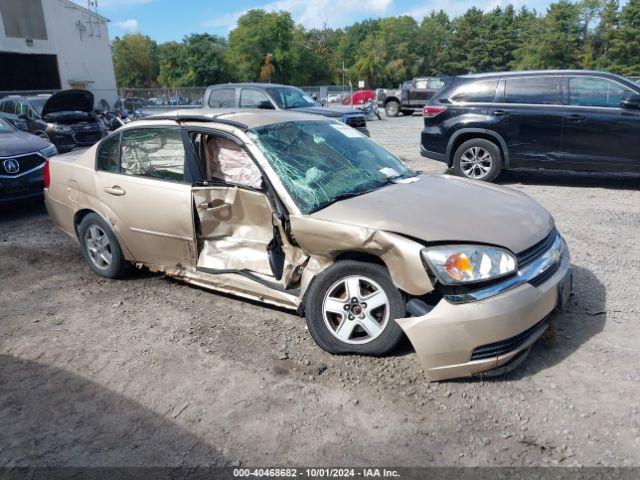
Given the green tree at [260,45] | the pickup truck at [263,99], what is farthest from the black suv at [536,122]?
the green tree at [260,45]

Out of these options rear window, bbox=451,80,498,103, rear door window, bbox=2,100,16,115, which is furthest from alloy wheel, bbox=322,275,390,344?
rear door window, bbox=2,100,16,115

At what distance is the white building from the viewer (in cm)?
3083

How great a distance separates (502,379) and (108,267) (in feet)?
11.8

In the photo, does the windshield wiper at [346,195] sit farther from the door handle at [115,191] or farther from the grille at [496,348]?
the door handle at [115,191]

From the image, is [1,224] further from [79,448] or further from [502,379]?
[502,379]

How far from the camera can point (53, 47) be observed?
33.0 metres

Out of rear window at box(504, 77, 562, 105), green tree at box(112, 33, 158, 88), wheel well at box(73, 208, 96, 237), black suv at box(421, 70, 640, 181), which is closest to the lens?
wheel well at box(73, 208, 96, 237)

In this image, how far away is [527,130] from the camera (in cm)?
784

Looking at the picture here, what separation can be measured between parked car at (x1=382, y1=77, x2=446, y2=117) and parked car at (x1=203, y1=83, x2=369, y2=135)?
1526cm

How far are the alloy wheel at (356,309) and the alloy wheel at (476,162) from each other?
578cm

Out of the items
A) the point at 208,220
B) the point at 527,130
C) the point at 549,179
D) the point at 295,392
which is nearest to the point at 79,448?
the point at 295,392

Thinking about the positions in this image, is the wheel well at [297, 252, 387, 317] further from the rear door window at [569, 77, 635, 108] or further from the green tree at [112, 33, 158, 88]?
the green tree at [112, 33, 158, 88]

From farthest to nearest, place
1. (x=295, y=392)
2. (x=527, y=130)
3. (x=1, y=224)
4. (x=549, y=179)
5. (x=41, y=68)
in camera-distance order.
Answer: (x=41, y=68) < (x=549, y=179) < (x=527, y=130) < (x=1, y=224) < (x=295, y=392)

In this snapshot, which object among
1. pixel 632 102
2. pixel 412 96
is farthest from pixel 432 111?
pixel 412 96
